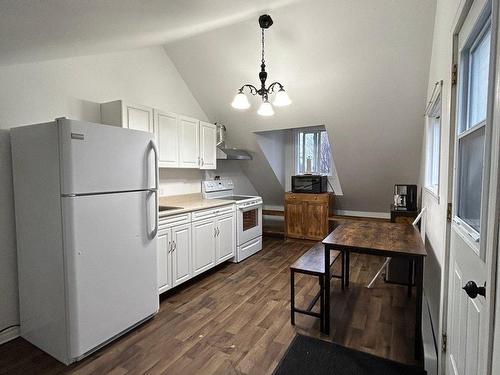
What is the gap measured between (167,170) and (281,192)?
2641 millimetres

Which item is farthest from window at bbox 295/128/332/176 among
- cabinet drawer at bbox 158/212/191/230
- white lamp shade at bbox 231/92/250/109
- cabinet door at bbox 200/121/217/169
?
cabinet drawer at bbox 158/212/191/230

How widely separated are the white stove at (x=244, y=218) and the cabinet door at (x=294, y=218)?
763mm

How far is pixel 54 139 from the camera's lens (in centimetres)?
175

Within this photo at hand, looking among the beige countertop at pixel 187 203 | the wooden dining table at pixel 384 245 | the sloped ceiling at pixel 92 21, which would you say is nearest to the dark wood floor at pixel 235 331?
the wooden dining table at pixel 384 245

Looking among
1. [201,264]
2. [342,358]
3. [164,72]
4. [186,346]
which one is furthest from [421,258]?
[164,72]

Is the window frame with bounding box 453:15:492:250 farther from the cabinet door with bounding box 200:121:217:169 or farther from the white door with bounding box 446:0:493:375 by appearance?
the cabinet door with bounding box 200:121:217:169

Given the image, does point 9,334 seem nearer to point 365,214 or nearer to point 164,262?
point 164,262

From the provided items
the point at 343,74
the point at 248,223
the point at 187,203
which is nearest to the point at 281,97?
the point at 343,74

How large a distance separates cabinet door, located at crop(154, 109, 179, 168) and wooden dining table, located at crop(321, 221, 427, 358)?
2035 millimetres

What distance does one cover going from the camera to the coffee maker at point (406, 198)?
3477 millimetres

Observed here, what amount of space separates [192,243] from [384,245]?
77.4 inches

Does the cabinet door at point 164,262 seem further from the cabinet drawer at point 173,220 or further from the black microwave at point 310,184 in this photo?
the black microwave at point 310,184

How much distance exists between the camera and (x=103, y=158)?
1.91 meters

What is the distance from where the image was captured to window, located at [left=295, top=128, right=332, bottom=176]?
508cm
